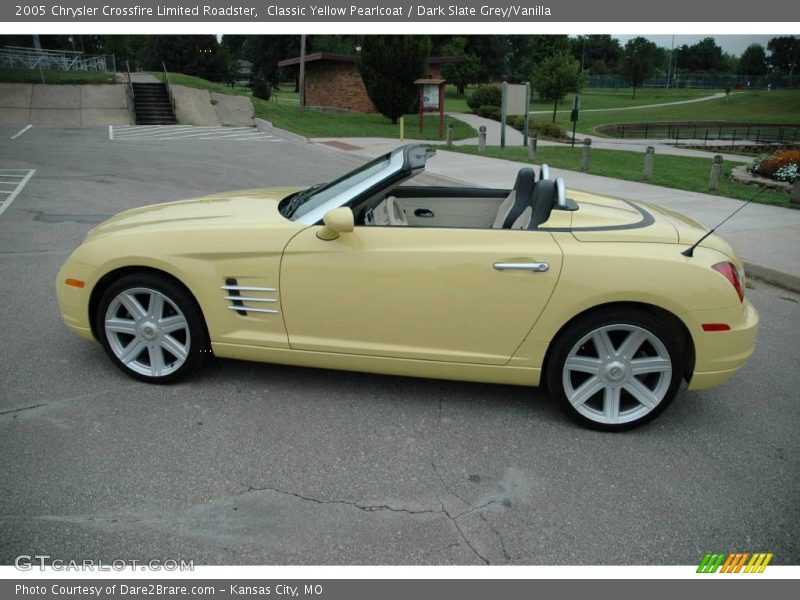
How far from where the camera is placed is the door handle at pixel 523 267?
3.42 m

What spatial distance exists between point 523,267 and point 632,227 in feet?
2.50

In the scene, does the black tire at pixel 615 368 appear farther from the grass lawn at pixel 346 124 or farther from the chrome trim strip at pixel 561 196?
the grass lawn at pixel 346 124

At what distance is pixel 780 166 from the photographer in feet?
47.3

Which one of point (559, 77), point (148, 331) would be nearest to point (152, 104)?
point (559, 77)

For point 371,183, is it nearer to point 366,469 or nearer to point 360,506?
point 366,469

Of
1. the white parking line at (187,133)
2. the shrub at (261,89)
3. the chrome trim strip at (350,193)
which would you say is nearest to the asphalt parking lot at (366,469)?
the chrome trim strip at (350,193)

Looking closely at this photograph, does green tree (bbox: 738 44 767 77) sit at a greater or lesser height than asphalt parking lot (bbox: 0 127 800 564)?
greater

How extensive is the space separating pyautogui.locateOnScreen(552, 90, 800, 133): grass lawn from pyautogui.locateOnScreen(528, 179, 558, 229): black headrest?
3521 cm

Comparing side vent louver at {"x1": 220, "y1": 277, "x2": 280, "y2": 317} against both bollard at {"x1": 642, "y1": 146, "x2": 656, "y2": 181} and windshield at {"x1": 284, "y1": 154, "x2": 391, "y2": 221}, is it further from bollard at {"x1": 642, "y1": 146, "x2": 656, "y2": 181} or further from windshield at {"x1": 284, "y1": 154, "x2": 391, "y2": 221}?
bollard at {"x1": 642, "y1": 146, "x2": 656, "y2": 181}

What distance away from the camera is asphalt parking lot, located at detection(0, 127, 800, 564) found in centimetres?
268

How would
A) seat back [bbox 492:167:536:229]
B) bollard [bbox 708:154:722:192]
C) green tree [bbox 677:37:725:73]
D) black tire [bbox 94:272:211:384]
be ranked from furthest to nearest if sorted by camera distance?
green tree [bbox 677:37:725:73], bollard [bbox 708:154:722:192], seat back [bbox 492:167:536:229], black tire [bbox 94:272:211:384]

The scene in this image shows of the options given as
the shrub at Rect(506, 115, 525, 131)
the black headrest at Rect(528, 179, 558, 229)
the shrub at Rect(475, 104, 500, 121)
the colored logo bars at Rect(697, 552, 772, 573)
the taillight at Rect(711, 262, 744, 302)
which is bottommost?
the colored logo bars at Rect(697, 552, 772, 573)

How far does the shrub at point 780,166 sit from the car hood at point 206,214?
43.6 feet

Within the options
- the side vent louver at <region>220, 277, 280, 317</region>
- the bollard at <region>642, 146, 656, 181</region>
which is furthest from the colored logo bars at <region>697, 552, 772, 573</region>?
the bollard at <region>642, 146, 656, 181</region>
